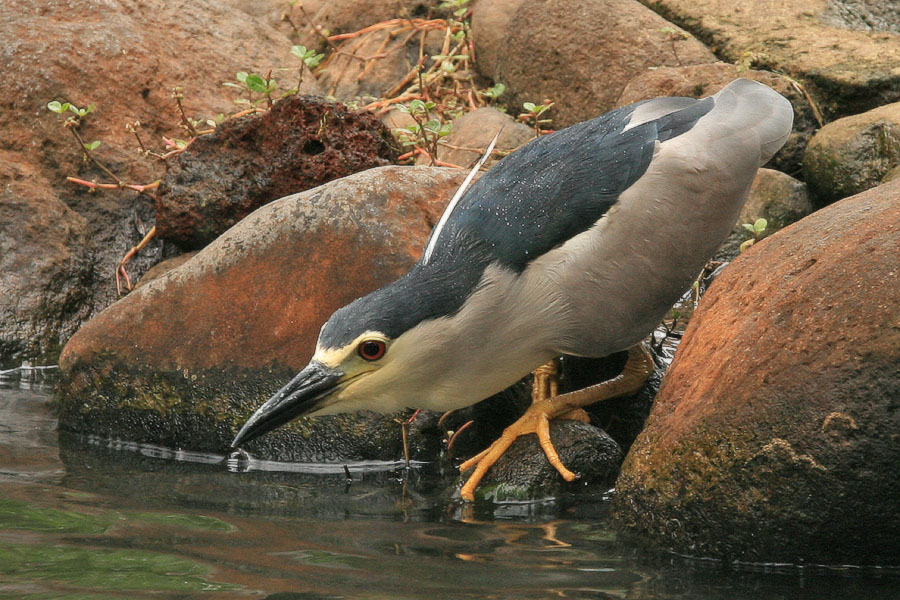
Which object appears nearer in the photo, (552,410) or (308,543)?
(308,543)

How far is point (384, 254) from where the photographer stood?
434 cm

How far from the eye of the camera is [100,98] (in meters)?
6.52

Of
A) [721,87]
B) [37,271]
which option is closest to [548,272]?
[721,87]

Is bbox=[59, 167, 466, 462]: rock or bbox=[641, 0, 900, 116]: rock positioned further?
bbox=[641, 0, 900, 116]: rock

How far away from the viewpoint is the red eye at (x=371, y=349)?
335cm

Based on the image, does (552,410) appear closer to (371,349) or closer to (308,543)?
(371,349)

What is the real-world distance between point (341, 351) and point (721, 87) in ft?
12.4

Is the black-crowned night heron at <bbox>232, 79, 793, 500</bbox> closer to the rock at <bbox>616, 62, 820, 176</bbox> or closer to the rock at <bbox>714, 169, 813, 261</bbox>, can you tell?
the rock at <bbox>714, 169, 813, 261</bbox>

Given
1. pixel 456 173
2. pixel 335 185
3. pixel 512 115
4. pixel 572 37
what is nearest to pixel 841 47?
pixel 572 37

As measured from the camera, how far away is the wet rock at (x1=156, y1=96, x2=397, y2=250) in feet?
18.0

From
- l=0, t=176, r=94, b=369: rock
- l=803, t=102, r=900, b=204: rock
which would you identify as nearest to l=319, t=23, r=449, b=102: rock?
l=0, t=176, r=94, b=369: rock

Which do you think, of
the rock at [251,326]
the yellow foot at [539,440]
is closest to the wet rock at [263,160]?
the rock at [251,326]

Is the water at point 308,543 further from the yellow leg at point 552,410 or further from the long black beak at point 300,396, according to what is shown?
the long black beak at point 300,396

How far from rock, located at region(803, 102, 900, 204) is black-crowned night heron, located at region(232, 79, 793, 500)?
178 centimetres
